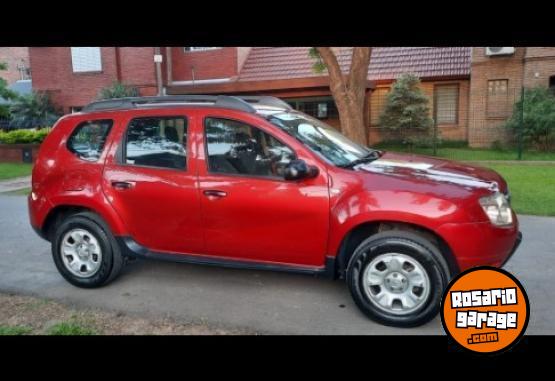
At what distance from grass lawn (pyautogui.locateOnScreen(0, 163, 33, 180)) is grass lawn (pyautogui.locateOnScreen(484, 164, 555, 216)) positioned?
42.5 ft

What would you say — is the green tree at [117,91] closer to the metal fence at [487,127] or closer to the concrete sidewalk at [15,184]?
the concrete sidewalk at [15,184]

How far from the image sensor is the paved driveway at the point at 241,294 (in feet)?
11.9

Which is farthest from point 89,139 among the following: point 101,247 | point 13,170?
point 13,170

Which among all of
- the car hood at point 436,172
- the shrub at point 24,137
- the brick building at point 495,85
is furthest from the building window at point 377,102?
the car hood at point 436,172

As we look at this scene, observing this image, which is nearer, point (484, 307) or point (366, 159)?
point (484, 307)

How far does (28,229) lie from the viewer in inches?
274

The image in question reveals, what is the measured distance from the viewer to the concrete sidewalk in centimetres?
1093

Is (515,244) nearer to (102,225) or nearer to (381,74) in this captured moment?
(102,225)

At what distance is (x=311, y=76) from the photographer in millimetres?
17266

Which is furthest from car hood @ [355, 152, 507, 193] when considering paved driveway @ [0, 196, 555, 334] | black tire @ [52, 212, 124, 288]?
black tire @ [52, 212, 124, 288]

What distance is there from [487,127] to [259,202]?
1469cm

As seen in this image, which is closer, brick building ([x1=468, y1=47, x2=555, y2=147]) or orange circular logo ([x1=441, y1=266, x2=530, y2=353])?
orange circular logo ([x1=441, y1=266, x2=530, y2=353])

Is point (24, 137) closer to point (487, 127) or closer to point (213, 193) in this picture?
point (213, 193)

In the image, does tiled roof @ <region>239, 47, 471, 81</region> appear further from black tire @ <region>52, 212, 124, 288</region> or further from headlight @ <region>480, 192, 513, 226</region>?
headlight @ <region>480, 192, 513, 226</region>
